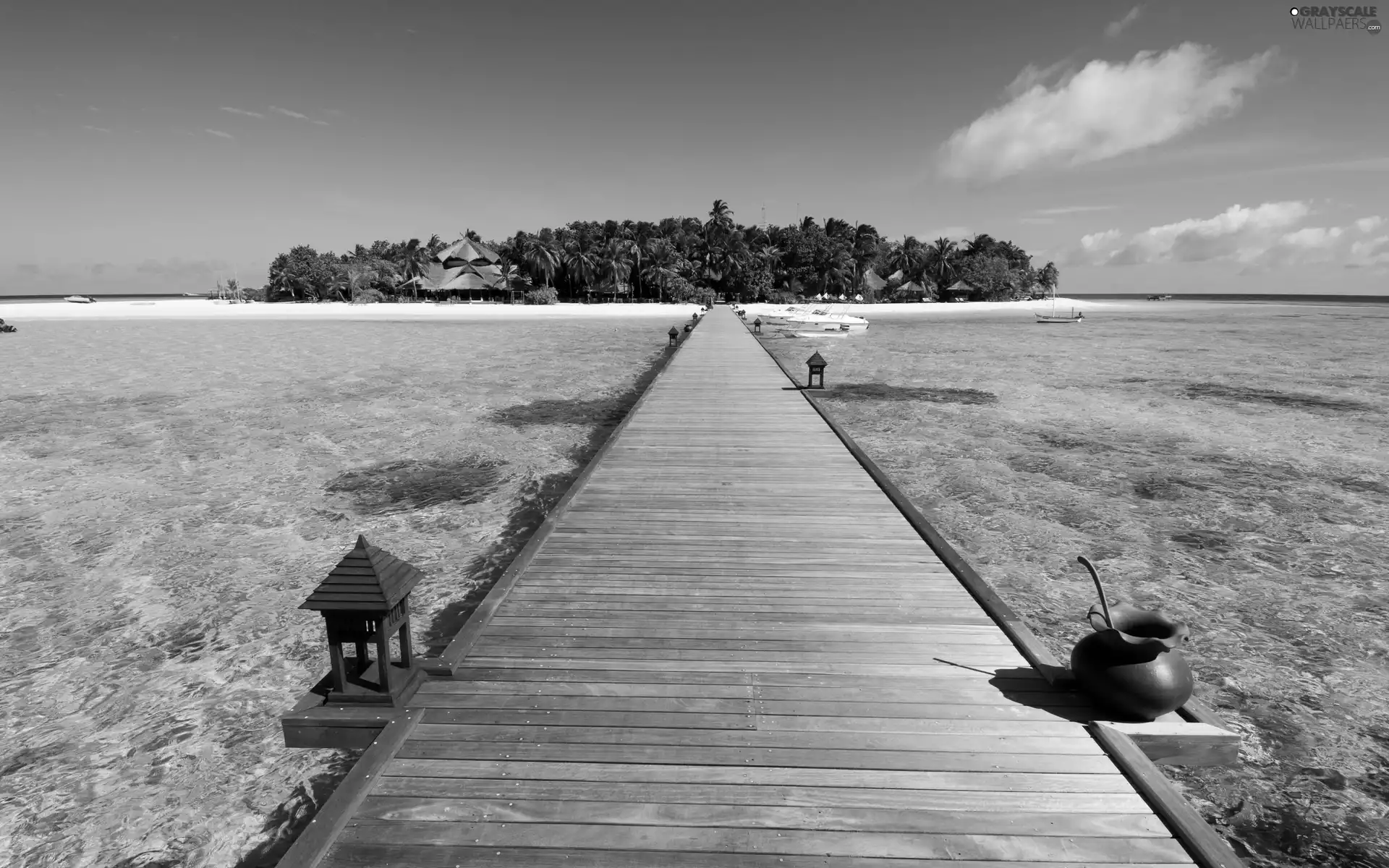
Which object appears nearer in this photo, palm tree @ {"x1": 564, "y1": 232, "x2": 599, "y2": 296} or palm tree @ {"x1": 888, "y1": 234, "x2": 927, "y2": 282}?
palm tree @ {"x1": 564, "y1": 232, "x2": 599, "y2": 296}

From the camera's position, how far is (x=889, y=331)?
4900 cm

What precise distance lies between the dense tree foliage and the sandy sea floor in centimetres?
6359

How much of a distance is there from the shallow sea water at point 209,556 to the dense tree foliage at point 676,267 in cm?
6341

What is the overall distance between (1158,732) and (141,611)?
9439 mm

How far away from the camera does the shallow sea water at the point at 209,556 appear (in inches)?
187

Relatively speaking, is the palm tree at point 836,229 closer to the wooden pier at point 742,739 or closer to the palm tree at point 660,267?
the palm tree at point 660,267

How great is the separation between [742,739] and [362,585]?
7.81 feet

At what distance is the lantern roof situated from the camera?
3854 mm

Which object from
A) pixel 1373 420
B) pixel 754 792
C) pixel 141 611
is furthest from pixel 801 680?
pixel 1373 420

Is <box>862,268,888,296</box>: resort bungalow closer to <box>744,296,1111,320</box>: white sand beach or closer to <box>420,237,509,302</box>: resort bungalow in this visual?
<box>744,296,1111,320</box>: white sand beach

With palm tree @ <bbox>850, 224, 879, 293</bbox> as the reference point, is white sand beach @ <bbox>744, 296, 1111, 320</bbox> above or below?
below

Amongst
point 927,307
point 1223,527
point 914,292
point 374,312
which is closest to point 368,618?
point 1223,527

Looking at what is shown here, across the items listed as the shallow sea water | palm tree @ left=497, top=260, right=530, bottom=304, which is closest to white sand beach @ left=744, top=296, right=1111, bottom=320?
palm tree @ left=497, top=260, right=530, bottom=304

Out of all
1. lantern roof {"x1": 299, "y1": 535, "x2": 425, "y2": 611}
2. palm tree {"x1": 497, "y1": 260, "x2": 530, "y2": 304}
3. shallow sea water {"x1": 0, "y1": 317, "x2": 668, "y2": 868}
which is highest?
palm tree {"x1": 497, "y1": 260, "x2": 530, "y2": 304}
